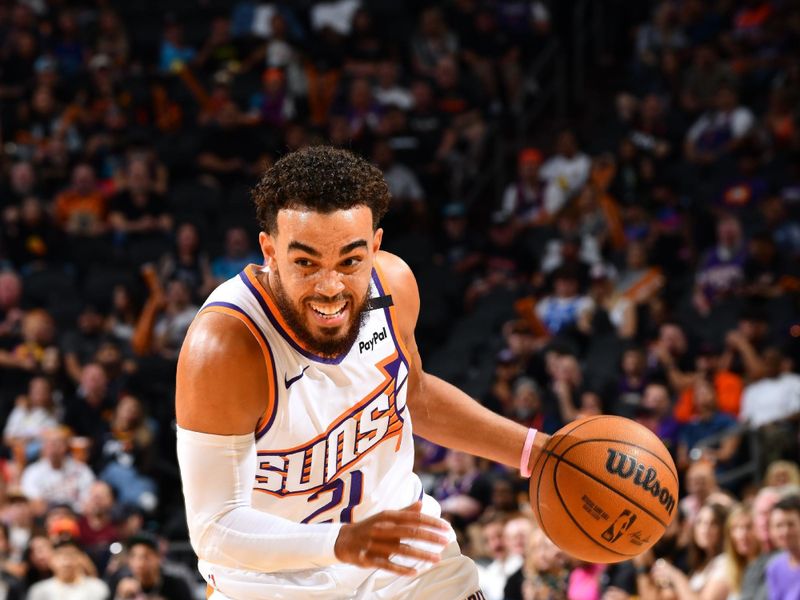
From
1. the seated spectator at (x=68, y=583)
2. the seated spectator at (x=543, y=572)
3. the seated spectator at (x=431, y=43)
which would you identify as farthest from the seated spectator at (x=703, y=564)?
the seated spectator at (x=431, y=43)

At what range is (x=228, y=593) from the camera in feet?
12.4

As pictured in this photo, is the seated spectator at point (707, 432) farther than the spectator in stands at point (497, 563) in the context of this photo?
Yes

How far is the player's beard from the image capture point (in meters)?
3.60

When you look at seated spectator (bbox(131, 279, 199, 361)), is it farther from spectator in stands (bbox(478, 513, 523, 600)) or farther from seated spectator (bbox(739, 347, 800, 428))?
seated spectator (bbox(739, 347, 800, 428))

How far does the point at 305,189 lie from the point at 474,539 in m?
5.17

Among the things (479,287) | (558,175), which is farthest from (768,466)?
(558,175)

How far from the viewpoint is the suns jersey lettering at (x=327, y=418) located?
3627 mm

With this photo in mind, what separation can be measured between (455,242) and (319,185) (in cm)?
854

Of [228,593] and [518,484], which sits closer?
[228,593]

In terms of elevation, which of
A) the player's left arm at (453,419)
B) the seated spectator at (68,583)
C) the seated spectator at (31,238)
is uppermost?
the seated spectator at (31,238)

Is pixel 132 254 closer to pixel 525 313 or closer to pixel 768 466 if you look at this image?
pixel 525 313

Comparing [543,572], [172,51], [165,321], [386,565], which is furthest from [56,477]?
[386,565]

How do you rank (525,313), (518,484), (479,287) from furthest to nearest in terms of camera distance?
(479,287)
(525,313)
(518,484)

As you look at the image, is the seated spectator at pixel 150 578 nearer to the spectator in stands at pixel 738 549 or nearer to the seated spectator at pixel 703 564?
the seated spectator at pixel 703 564
